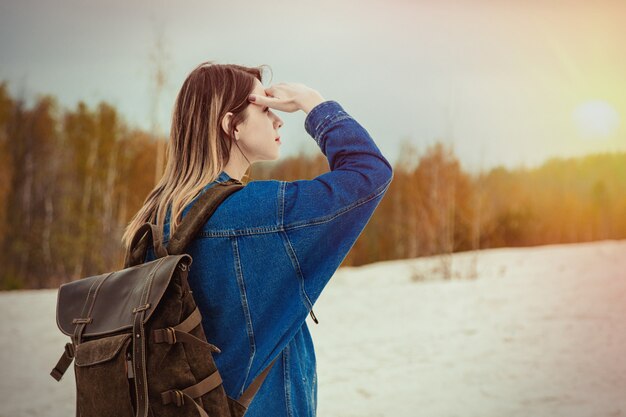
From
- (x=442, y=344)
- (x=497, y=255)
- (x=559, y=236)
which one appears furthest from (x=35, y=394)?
(x=559, y=236)

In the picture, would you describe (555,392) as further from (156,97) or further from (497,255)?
(156,97)

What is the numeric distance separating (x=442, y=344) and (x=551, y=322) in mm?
1269

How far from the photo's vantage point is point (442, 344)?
5805 mm

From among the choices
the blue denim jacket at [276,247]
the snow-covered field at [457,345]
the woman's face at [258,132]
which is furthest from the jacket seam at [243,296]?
the snow-covered field at [457,345]

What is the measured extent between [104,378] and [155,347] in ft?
0.34

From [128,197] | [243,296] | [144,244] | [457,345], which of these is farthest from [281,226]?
[128,197]

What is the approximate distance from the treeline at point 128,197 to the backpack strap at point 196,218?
1016 cm

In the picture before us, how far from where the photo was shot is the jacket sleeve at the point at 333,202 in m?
0.99

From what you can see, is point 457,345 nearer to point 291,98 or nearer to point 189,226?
point 291,98

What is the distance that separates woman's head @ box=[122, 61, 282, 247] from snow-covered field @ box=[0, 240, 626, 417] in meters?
3.17

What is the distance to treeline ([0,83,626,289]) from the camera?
39.2 ft

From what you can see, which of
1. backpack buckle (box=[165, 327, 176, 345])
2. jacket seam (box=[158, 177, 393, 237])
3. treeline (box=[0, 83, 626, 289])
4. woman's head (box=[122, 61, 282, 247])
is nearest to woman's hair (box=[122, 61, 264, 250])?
woman's head (box=[122, 61, 282, 247])

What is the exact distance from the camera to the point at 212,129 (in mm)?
1146

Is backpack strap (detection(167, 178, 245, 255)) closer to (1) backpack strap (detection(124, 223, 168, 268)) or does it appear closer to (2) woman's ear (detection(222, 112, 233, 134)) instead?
(1) backpack strap (detection(124, 223, 168, 268))
